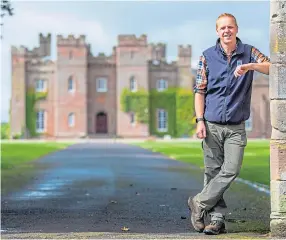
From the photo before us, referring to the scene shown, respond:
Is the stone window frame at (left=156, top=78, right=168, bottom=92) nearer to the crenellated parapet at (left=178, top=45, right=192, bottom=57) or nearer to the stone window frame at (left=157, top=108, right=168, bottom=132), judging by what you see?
the stone window frame at (left=157, top=108, right=168, bottom=132)

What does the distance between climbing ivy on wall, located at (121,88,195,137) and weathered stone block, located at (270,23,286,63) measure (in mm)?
66539

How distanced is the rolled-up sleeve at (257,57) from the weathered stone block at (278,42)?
1.07ft

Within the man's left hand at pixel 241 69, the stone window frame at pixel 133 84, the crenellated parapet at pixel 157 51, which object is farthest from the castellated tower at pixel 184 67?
the man's left hand at pixel 241 69

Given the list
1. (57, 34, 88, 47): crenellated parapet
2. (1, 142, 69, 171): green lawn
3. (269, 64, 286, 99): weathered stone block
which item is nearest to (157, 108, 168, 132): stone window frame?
(57, 34, 88, 47): crenellated parapet

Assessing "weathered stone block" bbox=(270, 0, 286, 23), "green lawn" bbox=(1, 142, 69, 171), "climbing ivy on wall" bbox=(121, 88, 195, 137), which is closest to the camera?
"weathered stone block" bbox=(270, 0, 286, 23)

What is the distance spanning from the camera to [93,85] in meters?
76.1

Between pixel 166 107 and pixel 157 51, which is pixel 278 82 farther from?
pixel 157 51

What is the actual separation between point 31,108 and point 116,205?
65221mm

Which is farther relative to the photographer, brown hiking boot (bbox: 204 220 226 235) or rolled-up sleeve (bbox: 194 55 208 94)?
rolled-up sleeve (bbox: 194 55 208 94)

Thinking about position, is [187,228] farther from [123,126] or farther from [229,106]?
[123,126]

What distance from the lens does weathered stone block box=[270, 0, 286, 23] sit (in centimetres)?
696

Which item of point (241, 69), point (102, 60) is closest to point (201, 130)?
point (241, 69)

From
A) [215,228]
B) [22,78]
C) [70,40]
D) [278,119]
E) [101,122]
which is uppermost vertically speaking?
[70,40]

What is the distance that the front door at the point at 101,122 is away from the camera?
246ft
